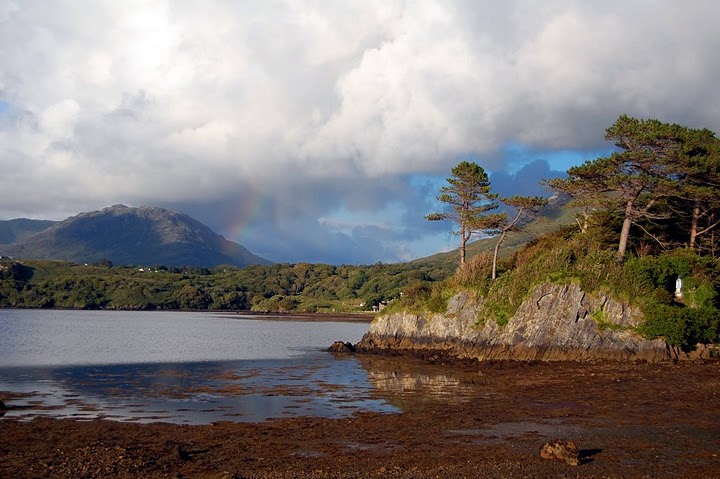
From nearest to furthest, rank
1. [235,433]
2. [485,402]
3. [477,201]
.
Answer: [235,433], [485,402], [477,201]

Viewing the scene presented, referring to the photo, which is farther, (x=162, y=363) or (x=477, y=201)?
(x=477, y=201)

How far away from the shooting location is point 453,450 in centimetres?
2053

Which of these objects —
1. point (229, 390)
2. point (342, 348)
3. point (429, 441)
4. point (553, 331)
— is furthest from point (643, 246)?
point (429, 441)

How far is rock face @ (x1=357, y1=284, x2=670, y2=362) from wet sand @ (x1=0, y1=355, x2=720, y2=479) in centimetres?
1078

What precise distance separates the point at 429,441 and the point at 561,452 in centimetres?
485

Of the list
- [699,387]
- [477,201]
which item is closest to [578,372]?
[699,387]

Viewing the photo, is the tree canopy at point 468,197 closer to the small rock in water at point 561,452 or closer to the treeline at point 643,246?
the treeline at point 643,246

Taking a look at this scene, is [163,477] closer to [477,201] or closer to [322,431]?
[322,431]

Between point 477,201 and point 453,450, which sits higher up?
point 477,201

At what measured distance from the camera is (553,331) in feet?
155

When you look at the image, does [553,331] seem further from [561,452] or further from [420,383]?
[561,452]

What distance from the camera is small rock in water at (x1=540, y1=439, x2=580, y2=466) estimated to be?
61.1ft

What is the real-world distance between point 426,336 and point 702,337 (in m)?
23.0

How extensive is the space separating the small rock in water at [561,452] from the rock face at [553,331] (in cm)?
2721
